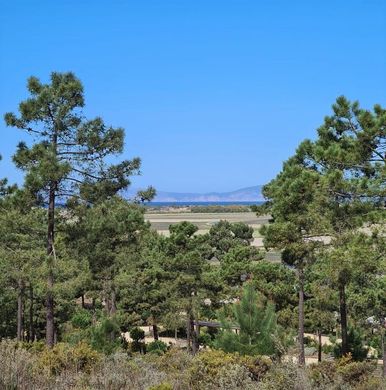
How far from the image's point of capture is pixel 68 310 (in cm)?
2834

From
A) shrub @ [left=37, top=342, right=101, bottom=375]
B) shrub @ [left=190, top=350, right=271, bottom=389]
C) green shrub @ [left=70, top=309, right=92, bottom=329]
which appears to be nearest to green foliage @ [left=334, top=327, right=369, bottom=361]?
shrub @ [left=190, top=350, right=271, bottom=389]

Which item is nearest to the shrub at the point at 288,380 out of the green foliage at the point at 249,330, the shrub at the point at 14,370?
the shrub at the point at 14,370

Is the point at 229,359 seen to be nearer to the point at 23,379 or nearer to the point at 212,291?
the point at 23,379

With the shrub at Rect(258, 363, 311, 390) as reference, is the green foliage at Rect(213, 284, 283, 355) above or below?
below

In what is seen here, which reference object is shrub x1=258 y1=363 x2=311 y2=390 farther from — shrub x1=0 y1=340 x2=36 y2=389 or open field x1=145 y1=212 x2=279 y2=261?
open field x1=145 y1=212 x2=279 y2=261

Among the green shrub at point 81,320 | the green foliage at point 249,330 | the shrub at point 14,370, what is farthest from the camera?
the green shrub at point 81,320

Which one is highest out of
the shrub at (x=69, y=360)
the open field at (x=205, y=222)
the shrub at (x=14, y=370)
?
the shrub at (x=14, y=370)

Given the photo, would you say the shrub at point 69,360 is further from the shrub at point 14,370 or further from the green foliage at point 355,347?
the green foliage at point 355,347

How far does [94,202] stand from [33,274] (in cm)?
271

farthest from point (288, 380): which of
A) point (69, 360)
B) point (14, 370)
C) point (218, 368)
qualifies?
point (69, 360)

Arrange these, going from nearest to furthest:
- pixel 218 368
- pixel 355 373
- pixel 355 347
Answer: pixel 218 368 → pixel 355 373 → pixel 355 347

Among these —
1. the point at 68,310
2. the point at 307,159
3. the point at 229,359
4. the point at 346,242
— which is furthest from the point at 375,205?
the point at 68,310

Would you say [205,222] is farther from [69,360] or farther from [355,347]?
[69,360]

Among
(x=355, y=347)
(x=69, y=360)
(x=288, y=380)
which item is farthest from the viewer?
(x=355, y=347)
